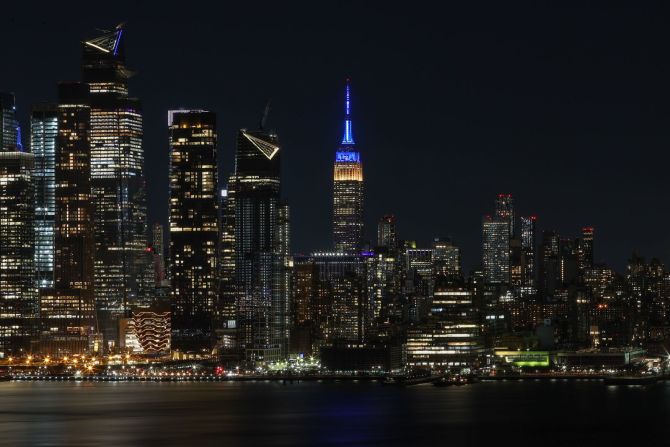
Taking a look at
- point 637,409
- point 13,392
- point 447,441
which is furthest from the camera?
point 13,392

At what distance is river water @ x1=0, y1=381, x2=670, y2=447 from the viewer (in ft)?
339

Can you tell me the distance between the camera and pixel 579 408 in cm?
12675

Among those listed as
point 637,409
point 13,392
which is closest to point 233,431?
point 637,409

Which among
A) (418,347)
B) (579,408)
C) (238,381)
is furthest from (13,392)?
(579,408)

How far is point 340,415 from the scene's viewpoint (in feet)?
398

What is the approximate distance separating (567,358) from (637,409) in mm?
68931

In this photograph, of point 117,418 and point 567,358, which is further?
point 567,358

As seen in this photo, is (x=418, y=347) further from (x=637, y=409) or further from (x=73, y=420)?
(x=73, y=420)

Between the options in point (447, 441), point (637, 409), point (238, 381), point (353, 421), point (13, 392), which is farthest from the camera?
point (238, 381)

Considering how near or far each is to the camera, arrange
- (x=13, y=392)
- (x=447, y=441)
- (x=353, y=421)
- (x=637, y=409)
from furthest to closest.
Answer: (x=13, y=392) < (x=637, y=409) < (x=353, y=421) < (x=447, y=441)

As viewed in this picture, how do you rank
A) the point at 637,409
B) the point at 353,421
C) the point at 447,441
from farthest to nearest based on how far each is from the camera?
1. the point at 637,409
2. the point at 353,421
3. the point at 447,441

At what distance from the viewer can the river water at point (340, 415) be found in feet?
339

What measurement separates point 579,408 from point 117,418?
37.6m

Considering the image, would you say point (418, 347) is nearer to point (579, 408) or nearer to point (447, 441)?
point (579, 408)
